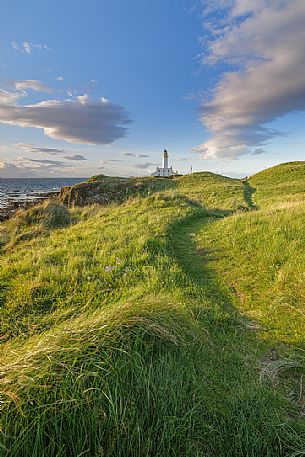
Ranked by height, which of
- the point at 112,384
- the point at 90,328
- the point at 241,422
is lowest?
the point at 241,422

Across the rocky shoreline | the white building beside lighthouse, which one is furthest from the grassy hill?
the white building beside lighthouse

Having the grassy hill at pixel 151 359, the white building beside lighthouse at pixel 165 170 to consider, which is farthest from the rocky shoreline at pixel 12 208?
the white building beside lighthouse at pixel 165 170

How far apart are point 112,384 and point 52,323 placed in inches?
87.8

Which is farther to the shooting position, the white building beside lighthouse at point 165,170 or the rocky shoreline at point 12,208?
the white building beside lighthouse at point 165,170

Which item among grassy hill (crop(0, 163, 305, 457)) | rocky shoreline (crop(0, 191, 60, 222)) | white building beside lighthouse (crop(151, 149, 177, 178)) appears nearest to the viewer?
grassy hill (crop(0, 163, 305, 457))

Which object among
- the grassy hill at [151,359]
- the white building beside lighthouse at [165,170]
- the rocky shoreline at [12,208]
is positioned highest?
the white building beside lighthouse at [165,170]

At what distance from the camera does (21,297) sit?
16.8 feet

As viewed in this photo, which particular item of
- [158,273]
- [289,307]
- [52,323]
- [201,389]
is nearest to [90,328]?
[201,389]

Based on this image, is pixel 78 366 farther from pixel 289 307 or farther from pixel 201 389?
pixel 289 307

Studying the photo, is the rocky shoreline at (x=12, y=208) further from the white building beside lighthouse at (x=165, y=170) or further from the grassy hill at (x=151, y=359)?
the white building beside lighthouse at (x=165, y=170)

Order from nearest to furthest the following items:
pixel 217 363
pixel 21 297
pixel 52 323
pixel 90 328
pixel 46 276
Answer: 1. pixel 90 328
2. pixel 217 363
3. pixel 52 323
4. pixel 21 297
5. pixel 46 276

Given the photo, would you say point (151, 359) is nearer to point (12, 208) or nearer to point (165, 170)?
point (12, 208)

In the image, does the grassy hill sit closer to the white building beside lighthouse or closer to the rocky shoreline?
the rocky shoreline

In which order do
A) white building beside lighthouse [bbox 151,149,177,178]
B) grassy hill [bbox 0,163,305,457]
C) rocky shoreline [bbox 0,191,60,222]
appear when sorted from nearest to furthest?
grassy hill [bbox 0,163,305,457] < rocky shoreline [bbox 0,191,60,222] < white building beside lighthouse [bbox 151,149,177,178]
